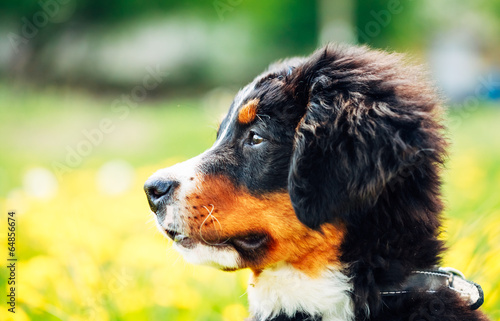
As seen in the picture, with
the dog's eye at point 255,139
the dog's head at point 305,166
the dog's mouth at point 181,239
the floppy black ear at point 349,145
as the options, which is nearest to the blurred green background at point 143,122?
the dog's mouth at point 181,239

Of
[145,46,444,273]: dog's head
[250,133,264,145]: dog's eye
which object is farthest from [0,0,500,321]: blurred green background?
[250,133,264,145]: dog's eye

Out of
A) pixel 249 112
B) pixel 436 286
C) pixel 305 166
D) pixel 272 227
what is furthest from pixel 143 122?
pixel 436 286

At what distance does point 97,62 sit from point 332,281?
18.6 meters

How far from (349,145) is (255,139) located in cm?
64

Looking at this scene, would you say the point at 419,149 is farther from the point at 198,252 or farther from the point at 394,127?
the point at 198,252

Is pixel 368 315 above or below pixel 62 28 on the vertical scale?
below

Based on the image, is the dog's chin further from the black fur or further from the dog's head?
the black fur

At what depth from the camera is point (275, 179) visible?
287 centimetres

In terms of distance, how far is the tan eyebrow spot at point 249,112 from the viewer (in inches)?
121

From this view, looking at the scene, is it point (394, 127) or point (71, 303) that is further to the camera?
point (71, 303)

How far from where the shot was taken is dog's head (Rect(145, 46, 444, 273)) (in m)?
2.53

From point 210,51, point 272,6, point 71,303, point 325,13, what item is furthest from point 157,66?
point 71,303

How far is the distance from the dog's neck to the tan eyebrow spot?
812 millimetres

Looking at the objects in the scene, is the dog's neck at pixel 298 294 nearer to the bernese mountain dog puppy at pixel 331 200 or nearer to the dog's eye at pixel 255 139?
the bernese mountain dog puppy at pixel 331 200
